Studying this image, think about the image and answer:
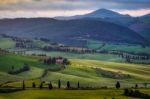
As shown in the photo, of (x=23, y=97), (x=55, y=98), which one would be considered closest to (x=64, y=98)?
(x=55, y=98)

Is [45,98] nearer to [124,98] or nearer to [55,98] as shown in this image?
[55,98]

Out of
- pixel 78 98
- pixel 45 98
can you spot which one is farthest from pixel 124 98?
pixel 45 98

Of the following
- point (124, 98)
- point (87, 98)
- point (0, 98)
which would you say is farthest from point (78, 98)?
point (0, 98)

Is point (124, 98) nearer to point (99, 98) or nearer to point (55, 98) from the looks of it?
point (99, 98)

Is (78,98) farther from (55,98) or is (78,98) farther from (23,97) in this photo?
(23,97)

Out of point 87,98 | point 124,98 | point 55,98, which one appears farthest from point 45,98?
point 124,98
